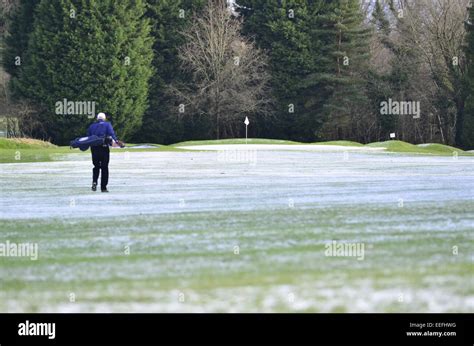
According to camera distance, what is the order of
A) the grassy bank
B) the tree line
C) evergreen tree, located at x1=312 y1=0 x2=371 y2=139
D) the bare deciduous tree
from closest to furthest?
the grassy bank → the tree line → the bare deciduous tree → evergreen tree, located at x1=312 y1=0 x2=371 y2=139

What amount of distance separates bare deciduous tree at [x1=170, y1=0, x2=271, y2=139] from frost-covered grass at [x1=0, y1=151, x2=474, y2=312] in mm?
33082

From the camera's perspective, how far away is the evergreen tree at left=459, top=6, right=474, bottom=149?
47.3 metres

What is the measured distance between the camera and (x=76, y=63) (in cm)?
4844

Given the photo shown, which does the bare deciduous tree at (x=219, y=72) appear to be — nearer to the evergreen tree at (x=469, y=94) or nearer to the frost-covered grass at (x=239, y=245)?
the evergreen tree at (x=469, y=94)

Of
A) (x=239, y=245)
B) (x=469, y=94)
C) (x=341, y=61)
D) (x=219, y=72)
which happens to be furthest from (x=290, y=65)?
(x=239, y=245)

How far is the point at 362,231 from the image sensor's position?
11648mm

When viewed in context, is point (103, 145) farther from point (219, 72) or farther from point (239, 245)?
point (219, 72)

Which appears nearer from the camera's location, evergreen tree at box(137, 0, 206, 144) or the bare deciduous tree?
the bare deciduous tree

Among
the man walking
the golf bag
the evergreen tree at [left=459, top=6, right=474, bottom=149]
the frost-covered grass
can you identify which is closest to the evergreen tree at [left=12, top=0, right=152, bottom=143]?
the evergreen tree at [left=459, top=6, right=474, bottom=149]

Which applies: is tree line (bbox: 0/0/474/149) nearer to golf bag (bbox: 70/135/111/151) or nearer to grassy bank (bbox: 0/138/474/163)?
grassy bank (bbox: 0/138/474/163)

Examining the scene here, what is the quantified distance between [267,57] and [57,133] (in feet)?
46.6

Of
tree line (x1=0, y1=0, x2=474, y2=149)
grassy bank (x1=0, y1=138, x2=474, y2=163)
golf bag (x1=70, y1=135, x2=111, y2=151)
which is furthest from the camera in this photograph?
tree line (x1=0, y1=0, x2=474, y2=149)
